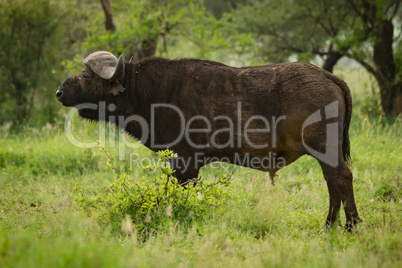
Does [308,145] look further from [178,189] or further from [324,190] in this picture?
[324,190]

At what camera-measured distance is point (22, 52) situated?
1216 centimetres

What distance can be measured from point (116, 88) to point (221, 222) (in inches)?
91.4

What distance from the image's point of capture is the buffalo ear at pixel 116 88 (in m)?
5.79

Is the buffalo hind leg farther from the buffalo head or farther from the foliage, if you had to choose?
the foliage

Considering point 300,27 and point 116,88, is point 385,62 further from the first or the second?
point 116,88

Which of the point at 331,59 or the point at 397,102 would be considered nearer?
the point at 397,102

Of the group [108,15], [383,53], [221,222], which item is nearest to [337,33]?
[383,53]

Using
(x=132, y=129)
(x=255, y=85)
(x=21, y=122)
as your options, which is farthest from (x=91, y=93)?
(x=21, y=122)

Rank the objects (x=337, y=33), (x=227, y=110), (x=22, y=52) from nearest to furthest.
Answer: (x=227, y=110) → (x=22, y=52) → (x=337, y=33)

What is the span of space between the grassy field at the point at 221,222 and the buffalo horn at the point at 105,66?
1706 millimetres

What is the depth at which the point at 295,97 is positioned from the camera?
15.8ft

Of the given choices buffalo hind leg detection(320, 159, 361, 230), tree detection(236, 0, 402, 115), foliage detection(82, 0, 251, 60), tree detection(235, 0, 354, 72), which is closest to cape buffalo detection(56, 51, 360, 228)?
buffalo hind leg detection(320, 159, 361, 230)

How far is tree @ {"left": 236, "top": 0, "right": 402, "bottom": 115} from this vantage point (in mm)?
11539

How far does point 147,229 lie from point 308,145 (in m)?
2.02
